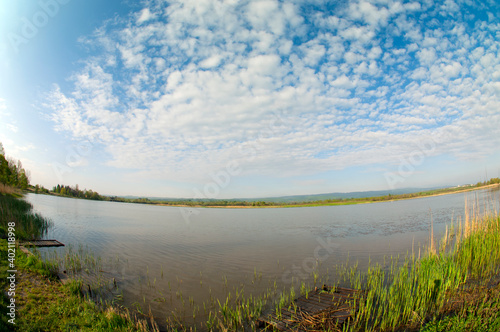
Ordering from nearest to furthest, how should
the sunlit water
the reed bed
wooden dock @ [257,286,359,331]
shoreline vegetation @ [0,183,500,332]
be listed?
shoreline vegetation @ [0,183,500,332], wooden dock @ [257,286,359,331], the reed bed, the sunlit water

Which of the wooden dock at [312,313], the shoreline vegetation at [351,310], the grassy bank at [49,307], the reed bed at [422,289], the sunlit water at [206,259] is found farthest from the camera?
the sunlit water at [206,259]

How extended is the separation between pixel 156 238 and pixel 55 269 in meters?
10.4

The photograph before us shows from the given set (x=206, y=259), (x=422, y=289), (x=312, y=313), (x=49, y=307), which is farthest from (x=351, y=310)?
(x=206, y=259)

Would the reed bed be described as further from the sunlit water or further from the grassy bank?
the grassy bank

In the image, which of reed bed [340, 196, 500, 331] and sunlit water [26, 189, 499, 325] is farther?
sunlit water [26, 189, 499, 325]

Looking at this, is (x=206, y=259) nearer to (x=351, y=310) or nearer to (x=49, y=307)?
(x=49, y=307)

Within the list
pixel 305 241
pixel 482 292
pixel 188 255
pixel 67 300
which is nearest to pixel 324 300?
pixel 482 292

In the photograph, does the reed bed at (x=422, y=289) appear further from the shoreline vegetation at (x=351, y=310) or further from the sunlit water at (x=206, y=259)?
the sunlit water at (x=206, y=259)

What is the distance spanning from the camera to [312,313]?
20.6 ft

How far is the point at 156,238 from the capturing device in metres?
20.2

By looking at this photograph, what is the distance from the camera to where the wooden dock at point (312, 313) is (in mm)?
5785

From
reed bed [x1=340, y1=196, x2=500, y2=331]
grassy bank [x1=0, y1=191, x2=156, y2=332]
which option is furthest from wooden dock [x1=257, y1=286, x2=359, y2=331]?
grassy bank [x1=0, y1=191, x2=156, y2=332]

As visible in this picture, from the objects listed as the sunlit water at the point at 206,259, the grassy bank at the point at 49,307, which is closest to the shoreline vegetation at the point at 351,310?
the grassy bank at the point at 49,307

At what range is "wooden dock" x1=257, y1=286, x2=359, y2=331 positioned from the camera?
579 cm
